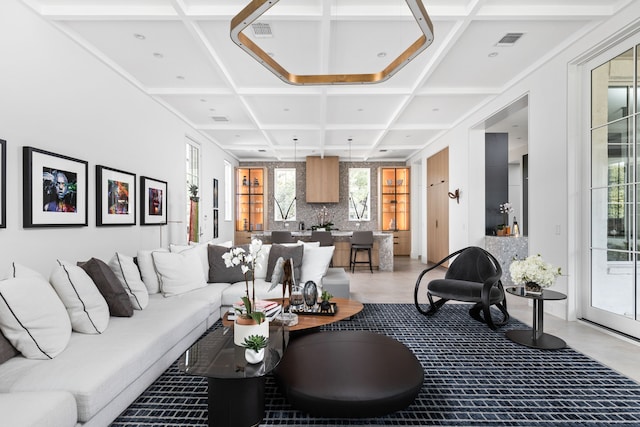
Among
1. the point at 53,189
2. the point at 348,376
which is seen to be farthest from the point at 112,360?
the point at 53,189

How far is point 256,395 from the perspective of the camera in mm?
1886

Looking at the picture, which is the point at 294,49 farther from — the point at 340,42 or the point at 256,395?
the point at 256,395

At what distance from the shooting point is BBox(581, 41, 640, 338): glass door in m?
3.16

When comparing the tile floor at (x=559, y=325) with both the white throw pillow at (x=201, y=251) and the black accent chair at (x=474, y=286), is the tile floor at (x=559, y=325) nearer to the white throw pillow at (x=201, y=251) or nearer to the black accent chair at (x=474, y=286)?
the black accent chair at (x=474, y=286)

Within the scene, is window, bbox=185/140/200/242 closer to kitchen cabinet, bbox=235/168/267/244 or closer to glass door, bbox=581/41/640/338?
kitchen cabinet, bbox=235/168/267/244

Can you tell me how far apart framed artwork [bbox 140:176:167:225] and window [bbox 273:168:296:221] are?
5.20 metres

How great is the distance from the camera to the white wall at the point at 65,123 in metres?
2.63

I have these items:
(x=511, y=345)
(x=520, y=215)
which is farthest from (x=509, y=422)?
(x=520, y=215)

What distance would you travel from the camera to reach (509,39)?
3584mm

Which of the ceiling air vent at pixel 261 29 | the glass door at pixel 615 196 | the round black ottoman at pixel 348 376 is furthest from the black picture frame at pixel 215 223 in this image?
the glass door at pixel 615 196

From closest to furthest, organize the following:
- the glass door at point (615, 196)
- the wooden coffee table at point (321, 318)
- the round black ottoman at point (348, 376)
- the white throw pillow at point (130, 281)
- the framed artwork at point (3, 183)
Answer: the round black ottoman at point (348, 376) < the framed artwork at point (3, 183) < the wooden coffee table at point (321, 318) < the white throw pillow at point (130, 281) < the glass door at point (615, 196)

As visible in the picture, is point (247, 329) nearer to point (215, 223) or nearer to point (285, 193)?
point (215, 223)

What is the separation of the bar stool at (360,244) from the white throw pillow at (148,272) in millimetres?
4454

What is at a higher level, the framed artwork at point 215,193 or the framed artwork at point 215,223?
the framed artwork at point 215,193
